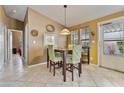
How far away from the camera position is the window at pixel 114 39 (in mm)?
4895

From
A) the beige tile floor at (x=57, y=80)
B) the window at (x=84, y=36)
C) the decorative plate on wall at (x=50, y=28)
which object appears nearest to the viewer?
the beige tile floor at (x=57, y=80)

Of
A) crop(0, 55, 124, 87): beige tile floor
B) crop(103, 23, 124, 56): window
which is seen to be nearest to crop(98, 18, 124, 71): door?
crop(103, 23, 124, 56): window

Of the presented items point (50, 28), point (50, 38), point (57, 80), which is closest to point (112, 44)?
point (57, 80)

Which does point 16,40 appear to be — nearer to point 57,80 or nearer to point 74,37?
point 74,37

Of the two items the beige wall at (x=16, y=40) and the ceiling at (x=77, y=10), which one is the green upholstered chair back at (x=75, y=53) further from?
the beige wall at (x=16, y=40)

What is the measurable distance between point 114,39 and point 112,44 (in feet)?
0.73

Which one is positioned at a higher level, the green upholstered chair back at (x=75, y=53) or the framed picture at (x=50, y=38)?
the framed picture at (x=50, y=38)

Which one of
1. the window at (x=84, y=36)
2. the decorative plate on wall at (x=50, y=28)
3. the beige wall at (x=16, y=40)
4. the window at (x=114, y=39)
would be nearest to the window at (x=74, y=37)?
the window at (x=84, y=36)

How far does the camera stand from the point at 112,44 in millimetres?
5293

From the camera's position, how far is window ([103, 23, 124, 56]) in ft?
16.1

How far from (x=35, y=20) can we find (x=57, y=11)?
1.10 m

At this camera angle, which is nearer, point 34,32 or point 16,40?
point 34,32
